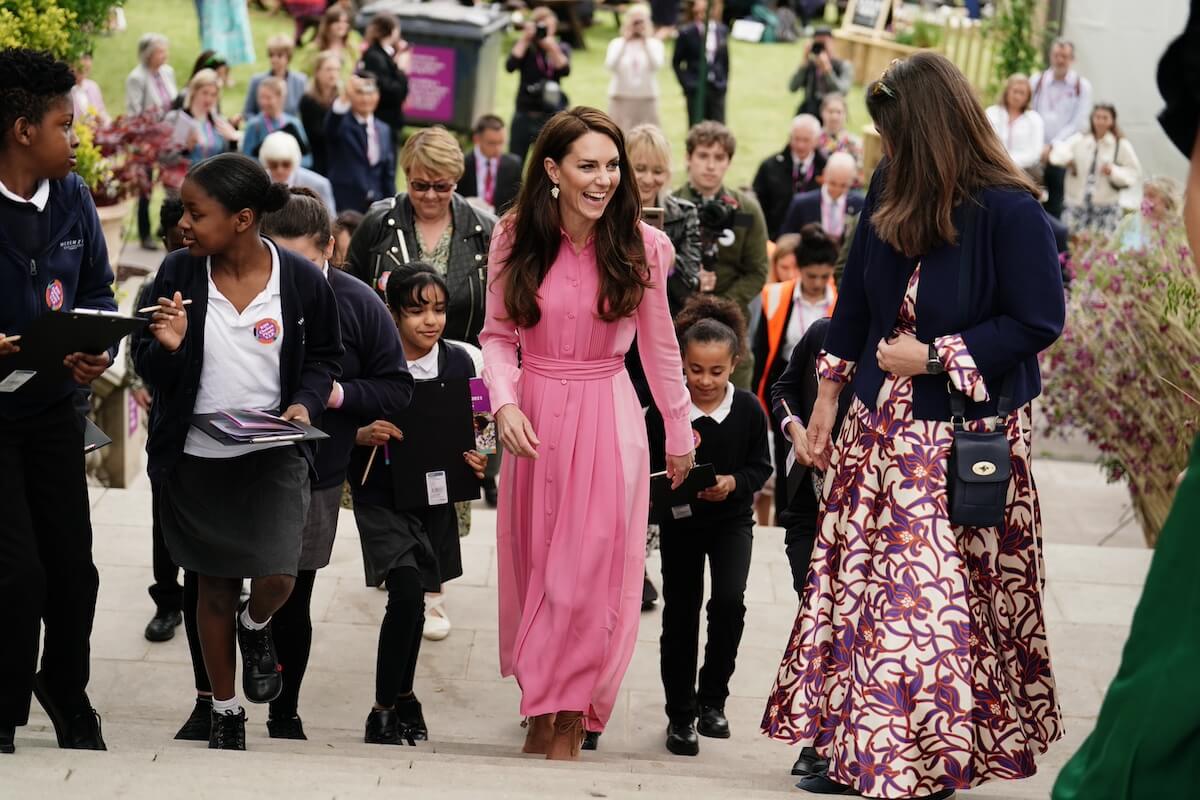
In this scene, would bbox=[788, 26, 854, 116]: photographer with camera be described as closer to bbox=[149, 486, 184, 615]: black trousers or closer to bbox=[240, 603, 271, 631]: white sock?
bbox=[149, 486, 184, 615]: black trousers

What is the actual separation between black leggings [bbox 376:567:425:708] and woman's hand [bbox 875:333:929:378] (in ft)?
5.82

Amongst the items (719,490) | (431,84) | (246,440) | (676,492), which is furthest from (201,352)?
(431,84)

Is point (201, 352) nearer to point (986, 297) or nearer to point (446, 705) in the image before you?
point (446, 705)

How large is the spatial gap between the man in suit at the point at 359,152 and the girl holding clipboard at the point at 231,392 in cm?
855

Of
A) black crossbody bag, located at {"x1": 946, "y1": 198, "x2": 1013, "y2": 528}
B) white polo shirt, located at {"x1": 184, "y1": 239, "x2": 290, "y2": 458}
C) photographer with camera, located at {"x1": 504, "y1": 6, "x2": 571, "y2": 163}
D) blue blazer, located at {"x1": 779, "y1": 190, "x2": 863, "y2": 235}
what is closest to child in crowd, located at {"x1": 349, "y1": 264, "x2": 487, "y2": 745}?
white polo shirt, located at {"x1": 184, "y1": 239, "x2": 290, "y2": 458}

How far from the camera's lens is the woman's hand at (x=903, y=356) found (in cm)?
430

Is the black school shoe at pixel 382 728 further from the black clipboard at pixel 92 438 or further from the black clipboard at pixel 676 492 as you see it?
the black clipboard at pixel 92 438

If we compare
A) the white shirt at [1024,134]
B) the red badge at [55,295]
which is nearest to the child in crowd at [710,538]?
the red badge at [55,295]

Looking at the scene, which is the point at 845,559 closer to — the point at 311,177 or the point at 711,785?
the point at 711,785

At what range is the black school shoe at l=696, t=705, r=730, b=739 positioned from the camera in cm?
568

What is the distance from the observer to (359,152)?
516 inches

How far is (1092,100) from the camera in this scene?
18.6 metres

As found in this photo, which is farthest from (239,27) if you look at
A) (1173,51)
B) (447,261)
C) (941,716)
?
(1173,51)

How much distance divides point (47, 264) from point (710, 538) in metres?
2.39
